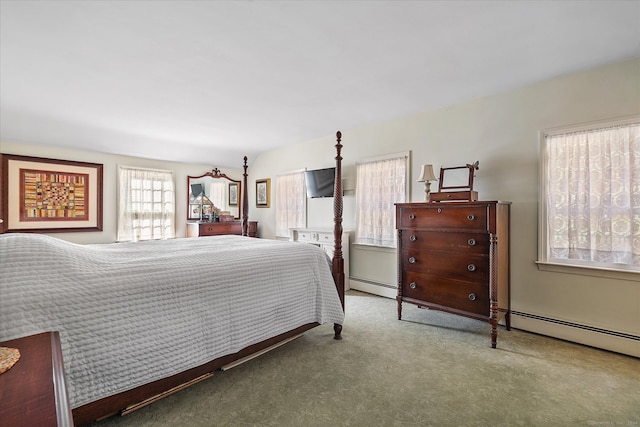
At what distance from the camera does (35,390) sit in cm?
71

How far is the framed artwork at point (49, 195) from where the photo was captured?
4293 mm

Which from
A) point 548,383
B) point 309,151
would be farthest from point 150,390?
point 309,151

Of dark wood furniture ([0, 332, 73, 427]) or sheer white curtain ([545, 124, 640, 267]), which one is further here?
sheer white curtain ([545, 124, 640, 267])

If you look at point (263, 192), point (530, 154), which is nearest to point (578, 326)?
point (530, 154)

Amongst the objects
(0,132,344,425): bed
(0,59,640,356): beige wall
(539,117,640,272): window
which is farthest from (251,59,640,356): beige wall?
(0,132,344,425): bed

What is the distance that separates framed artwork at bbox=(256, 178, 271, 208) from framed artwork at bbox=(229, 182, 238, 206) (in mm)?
608

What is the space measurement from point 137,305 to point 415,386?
1863 mm

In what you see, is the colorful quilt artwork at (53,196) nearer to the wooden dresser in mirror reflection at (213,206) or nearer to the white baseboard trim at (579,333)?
the wooden dresser in mirror reflection at (213,206)

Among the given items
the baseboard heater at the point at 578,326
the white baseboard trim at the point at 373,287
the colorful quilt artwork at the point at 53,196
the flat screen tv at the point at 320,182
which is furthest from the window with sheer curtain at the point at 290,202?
the baseboard heater at the point at 578,326

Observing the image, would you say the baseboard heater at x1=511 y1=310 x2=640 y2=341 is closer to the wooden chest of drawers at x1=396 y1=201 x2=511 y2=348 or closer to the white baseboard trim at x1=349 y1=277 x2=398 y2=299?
the wooden chest of drawers at x1=396 y1=201 x2=511 y2=348

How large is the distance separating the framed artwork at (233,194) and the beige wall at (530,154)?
3.89 m

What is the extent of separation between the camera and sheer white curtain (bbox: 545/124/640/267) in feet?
8.41

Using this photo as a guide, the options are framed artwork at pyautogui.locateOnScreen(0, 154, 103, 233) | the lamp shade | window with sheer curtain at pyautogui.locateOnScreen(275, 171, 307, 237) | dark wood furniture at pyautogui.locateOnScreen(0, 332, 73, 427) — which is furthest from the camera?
window with sheer curtain at pyautogui.locateOnScreen(275, 171, 307, 237)

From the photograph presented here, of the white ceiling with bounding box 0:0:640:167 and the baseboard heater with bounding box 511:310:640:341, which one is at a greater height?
the white ceiling with bounding box 0:0:640:167
